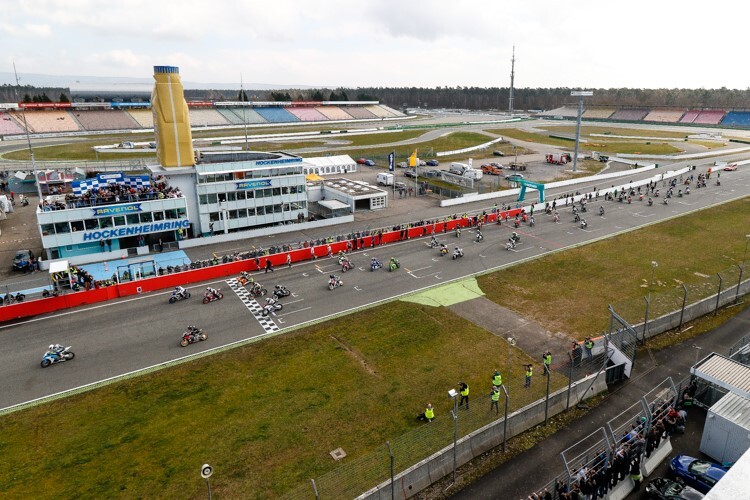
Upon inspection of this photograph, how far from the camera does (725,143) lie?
12688 cm

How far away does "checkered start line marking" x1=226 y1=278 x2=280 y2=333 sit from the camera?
107ft

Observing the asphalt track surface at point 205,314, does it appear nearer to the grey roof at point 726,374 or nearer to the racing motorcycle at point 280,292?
the racing motorcycle at point 280,292

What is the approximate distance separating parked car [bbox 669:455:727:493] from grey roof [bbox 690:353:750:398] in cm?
441

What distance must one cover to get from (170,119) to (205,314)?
27.8 meters

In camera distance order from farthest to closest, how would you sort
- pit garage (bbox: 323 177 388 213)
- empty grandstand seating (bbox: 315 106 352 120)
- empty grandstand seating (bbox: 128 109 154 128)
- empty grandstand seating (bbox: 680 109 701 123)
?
empty grandstand seating (bbox: 315 106 352 120), empty grandstand seating (bbox: 680 109 701 123), empty grandstand seating (bbox: 128 109 154 128), pit garage (bbox: 323 177 388 213)

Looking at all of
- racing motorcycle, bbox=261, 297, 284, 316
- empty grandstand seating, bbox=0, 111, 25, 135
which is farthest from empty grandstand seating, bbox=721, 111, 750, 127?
empty grandstand seating, bbox=0, 111, 25, 135

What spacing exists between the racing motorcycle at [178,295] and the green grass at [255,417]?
400 inches

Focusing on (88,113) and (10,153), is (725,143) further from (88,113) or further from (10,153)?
(88,113)

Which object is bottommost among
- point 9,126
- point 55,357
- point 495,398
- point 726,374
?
point 55,357

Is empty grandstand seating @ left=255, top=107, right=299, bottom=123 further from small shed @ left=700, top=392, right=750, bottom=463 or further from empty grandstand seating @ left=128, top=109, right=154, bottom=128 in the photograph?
small shed @ left=700, top=392, right=750, bottom=463

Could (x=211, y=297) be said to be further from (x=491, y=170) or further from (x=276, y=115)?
(x=276, y=115)

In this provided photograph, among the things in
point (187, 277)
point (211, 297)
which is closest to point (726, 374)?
point (211, 297)

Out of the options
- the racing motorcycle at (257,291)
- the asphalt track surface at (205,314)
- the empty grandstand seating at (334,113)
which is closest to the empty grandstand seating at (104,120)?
the empty grandstand seating at (334,113)

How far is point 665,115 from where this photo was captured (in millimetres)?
189500
